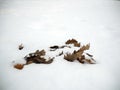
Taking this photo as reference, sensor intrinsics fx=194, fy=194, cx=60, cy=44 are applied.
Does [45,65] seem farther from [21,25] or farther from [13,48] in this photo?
[21,25]

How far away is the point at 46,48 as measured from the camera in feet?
5.16

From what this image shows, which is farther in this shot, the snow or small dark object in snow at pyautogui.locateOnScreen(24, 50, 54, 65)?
small dark object in snow at pyautogui.locateOnScreen(24, 50, 54, 65)

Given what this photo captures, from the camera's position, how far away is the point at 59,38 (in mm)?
1810

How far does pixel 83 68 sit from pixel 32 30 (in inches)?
36.1

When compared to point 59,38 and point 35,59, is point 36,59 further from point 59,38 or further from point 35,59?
point 59,38

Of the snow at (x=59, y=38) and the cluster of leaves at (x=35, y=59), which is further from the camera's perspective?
the cluster of leaves at (x=35, y=59)

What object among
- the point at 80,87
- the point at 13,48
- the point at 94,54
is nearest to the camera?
the point at 80,87

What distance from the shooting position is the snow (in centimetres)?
112

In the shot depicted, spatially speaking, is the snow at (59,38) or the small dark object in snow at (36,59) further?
the small dark object in snow at (36,59)

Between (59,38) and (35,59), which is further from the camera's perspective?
(59,38)

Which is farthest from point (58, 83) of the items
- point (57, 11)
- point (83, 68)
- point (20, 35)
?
point (57, 11)

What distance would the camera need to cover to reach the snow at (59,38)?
1119 millimetres

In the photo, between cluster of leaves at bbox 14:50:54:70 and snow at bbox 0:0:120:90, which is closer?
snow at bbox 0:0:120:90

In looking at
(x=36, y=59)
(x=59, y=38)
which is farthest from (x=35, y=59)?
(x=59, y=38)
